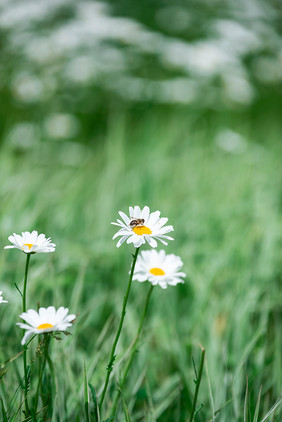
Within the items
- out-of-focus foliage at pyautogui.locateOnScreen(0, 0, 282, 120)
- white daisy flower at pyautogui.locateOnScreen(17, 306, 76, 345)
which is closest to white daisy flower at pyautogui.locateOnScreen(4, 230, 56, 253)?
white daisy flower at pyautogui.locateOnScreen(17, 306, 76, 345)

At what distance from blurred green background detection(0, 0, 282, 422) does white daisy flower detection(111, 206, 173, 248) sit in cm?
30

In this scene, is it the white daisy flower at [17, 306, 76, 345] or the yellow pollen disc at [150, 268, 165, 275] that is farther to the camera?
the yellow pollen disc at [150, 268, 165, 275]

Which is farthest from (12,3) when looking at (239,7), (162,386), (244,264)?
(162,386)

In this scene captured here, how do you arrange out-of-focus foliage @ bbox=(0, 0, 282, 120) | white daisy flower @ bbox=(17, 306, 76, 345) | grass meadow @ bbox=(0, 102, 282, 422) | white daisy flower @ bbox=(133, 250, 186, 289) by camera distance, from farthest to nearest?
out-of-focus foliage @ bbox=(0, 0, 282, 120), grass meadow @ bbox=(0, 102, 282, 422), white daisy flower @ bbox=(133, 250, 186, 289), white daisy flower @ bbox=(17, 306, 76, 345)

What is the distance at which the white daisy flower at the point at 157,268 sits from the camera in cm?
60

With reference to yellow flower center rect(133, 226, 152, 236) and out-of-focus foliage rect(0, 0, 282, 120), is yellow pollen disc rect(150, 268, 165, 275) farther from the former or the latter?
out-of-focus foliage rect(0, 0, 282, 120)

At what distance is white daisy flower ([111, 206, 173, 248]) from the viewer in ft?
1.74

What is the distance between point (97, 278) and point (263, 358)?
540mm

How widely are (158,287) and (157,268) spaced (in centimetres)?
59

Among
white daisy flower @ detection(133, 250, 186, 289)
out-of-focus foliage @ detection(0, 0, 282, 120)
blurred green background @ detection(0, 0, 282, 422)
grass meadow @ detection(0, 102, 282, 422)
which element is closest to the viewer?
white daisy flower @ detection(133, 250, 186, 289)

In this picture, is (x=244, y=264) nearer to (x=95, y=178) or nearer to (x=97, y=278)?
(x=97, y=278)

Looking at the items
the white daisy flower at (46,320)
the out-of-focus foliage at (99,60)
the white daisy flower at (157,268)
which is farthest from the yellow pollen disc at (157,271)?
the out-of-focus foliage at (99,60)

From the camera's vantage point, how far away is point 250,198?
5.81ft

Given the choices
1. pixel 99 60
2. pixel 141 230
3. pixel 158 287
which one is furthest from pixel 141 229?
pixel 99 60
